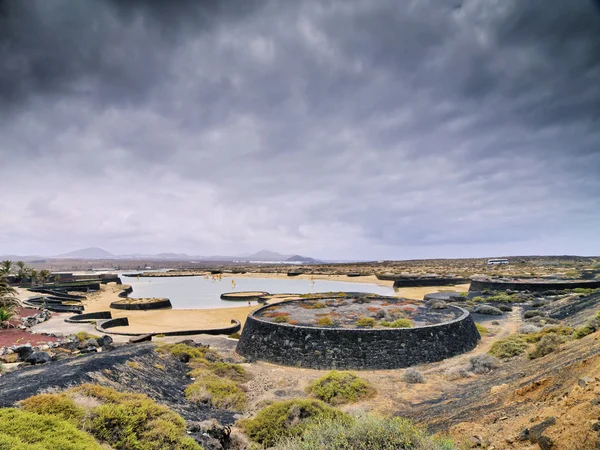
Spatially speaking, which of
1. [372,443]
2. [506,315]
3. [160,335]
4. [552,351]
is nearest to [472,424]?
[372,443]

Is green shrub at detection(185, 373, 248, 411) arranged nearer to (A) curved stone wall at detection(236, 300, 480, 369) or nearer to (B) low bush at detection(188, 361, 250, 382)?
(B) low bush at detection(188, 361, 250, 382)

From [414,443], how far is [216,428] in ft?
15.1

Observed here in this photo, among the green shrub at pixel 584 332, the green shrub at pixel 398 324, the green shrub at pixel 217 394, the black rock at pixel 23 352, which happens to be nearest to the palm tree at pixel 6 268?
the black rock at pixel 23 352

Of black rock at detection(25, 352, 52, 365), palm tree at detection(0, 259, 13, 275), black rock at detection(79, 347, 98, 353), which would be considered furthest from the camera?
palm tree at detection(0, 259, 13, 275)

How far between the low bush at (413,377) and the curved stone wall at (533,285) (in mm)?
29967

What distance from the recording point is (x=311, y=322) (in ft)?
57.6

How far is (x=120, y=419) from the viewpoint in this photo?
6.18 metres

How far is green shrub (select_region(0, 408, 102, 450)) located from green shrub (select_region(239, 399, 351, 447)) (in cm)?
410

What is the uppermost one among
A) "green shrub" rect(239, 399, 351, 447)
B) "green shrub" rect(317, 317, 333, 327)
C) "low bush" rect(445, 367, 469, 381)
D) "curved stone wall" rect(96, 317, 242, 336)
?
"green shrub" rect(317, 317, 333, 327)

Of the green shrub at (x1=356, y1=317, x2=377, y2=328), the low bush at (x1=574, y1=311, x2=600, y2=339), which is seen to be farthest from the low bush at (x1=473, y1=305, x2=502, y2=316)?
the green shrub at (x1=356, y1=317, x2=377, y2=328)

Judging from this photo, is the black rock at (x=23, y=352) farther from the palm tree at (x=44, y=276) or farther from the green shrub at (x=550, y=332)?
the palm tree at (x=44, y=276)

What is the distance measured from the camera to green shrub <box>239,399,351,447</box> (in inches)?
315

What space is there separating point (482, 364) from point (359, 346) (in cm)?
473

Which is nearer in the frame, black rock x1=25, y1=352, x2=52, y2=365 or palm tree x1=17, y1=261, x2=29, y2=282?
black rock x1=25, y1=352, x2=52, y2=365
